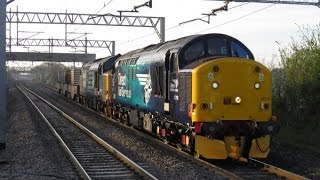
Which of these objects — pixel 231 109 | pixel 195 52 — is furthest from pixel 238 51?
pixel 231 109

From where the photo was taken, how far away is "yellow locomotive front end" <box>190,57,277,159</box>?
12.2 meters

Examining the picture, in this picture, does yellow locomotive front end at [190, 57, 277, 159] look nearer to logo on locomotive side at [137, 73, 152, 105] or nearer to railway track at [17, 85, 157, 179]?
railway track at [17, 85, 157, 179]

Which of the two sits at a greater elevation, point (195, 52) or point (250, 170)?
point (195, 52)

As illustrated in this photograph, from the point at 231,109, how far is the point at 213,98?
0.55 metres

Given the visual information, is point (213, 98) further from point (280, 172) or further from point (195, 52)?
point (280, 172)

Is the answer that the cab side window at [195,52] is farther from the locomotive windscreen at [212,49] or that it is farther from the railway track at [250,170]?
the railway track at [250,170]

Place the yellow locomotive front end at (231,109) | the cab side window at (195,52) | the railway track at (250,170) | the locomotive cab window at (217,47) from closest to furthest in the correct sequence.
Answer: the railway track at (250,170), the yellow locomotive front end at (231,109), the cab side window at (195,52), the locomotive cab window at (217,47)

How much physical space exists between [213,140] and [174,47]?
328 centimetres

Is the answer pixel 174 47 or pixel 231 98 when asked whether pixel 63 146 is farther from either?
pixel 231 98

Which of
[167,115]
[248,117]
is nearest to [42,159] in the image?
[167,115]

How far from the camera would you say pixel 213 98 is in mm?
12328

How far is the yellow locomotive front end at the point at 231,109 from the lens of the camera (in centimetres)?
1220

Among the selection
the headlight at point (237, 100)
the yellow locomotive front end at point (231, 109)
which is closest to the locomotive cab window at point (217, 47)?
the yellow locomotive front end at point (231, 109)

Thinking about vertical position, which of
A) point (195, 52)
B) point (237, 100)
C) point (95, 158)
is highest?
point (195, 52)
